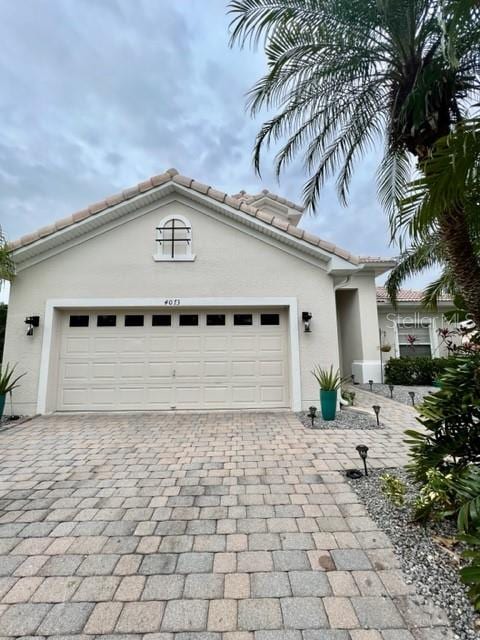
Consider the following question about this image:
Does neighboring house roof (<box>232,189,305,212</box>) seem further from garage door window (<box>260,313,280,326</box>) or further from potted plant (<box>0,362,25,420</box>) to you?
potted plant (<box>0,362,25,420</box>)

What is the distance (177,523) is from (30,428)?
538cm

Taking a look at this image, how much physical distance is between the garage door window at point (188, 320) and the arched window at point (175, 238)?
164cm

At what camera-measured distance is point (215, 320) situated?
8.40 m

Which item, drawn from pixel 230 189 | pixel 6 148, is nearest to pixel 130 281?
pixel 230 189

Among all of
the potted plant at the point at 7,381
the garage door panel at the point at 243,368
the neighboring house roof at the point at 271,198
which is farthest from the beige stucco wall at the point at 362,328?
the potted plant at the point at 7,381

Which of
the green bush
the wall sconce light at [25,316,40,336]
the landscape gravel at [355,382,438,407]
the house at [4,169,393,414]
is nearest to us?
the wall sconce light at [25,316,40,336]

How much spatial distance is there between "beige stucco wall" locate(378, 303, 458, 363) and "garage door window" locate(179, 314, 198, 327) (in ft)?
31.5

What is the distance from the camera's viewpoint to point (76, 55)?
8844 millimetres

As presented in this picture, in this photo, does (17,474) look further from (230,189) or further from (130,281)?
(230,189)

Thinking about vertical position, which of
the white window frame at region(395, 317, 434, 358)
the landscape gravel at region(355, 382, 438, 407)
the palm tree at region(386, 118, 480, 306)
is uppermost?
the palm tree at region(386, 118, 480, 306)

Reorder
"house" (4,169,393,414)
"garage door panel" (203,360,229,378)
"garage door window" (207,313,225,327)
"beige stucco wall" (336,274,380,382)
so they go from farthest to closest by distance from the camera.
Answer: "beige stucco wall" (336,274,380,382)
"garage door window" (207,313,225,327)
"garage door panel" (203,360,229,378)
"house" (4,169,393,414)

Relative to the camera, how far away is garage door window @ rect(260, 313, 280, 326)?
332 inches

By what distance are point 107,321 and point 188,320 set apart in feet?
7.46

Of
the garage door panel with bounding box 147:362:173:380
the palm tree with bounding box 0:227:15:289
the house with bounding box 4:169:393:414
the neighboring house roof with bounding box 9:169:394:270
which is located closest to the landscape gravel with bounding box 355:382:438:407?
the house with bounding box 4:169:393:414
